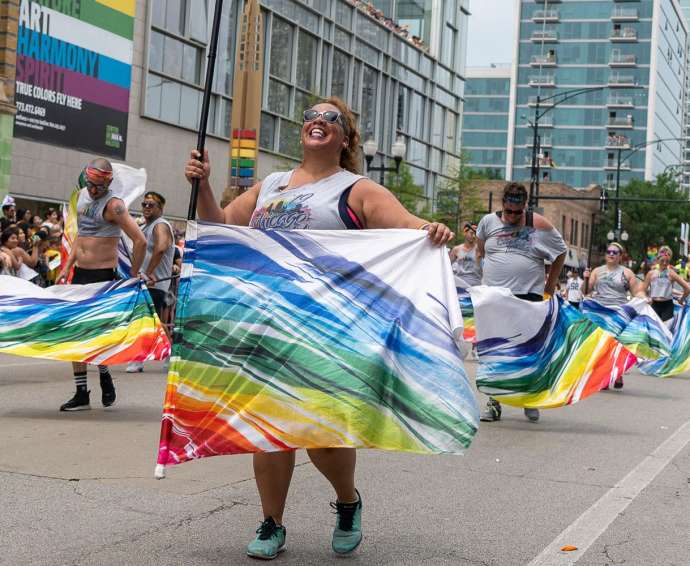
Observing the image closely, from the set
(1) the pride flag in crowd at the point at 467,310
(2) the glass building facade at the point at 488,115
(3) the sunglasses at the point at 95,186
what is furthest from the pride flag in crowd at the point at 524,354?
(2) the glass building facade at the point at 488,115

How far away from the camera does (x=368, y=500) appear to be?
5984 mm

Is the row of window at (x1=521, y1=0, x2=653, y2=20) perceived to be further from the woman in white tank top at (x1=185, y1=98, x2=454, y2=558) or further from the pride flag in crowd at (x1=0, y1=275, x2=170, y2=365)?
the woman in white tank top at (x1=185, y1=98, x2=454, y2=558)

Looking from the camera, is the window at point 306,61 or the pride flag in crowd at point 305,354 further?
the window at point 306,61

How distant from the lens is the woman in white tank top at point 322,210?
4.68 meters

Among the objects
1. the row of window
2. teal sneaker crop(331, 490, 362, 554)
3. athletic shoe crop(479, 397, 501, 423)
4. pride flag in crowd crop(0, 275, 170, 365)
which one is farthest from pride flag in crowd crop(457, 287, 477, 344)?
the row of window

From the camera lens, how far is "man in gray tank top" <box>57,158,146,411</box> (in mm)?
8969

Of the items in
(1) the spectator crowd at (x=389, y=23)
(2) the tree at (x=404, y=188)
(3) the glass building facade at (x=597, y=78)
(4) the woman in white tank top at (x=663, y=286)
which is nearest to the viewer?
(4) the woman in white tank top at (x=663, y=286)

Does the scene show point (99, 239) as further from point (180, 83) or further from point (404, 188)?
point (404, 188)

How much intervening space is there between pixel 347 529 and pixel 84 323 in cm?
467

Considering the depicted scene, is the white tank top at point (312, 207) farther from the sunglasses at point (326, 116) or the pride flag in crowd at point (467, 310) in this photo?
the pride flag in crowd at point (467, 310)

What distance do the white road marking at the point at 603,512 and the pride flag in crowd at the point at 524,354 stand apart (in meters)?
1.16

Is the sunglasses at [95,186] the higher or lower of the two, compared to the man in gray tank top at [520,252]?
higher

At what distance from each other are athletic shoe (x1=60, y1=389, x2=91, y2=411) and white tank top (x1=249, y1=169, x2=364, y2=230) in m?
4.34

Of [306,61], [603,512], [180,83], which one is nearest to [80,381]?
[603,512]
